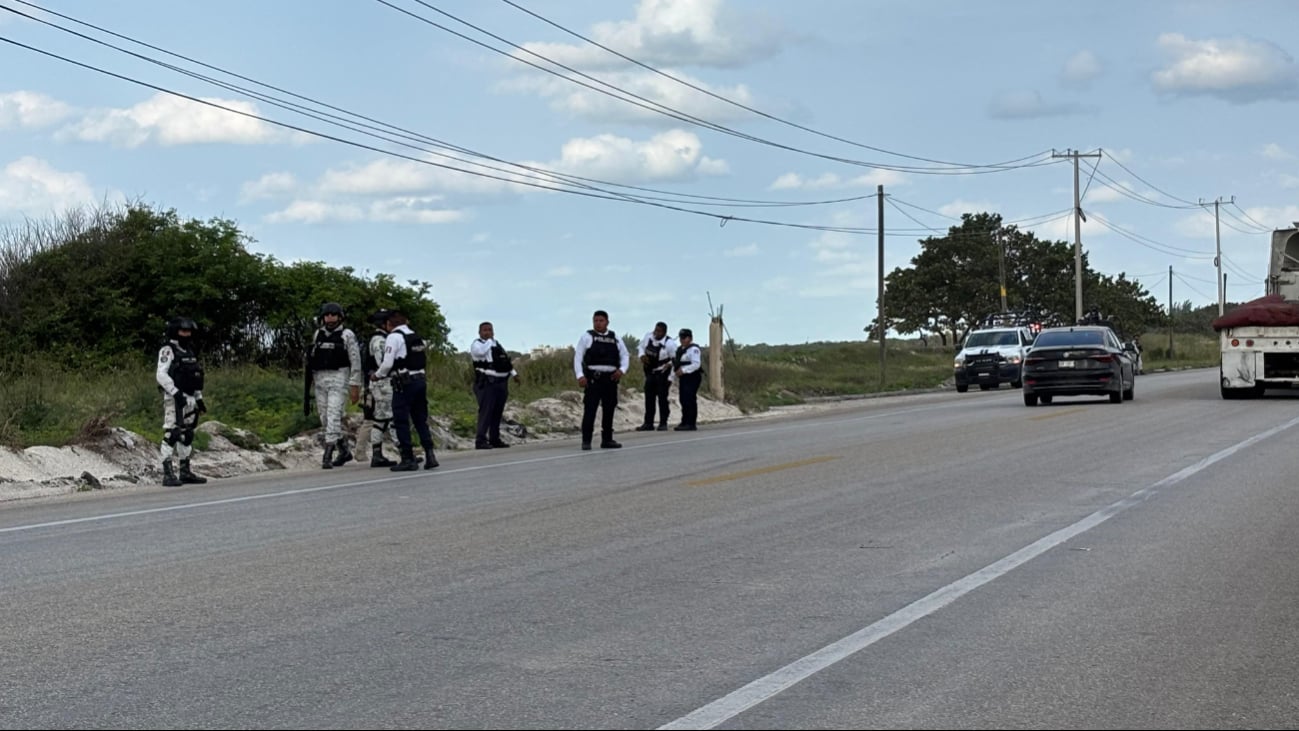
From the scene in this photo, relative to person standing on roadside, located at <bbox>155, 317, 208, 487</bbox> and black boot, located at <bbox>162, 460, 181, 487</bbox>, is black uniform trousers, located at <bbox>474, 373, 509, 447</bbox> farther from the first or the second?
black boot, located at <bbox>162, 460, 181, 487</bbox>

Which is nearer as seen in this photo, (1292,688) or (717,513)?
(1292,688)

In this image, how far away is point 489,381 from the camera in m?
22.4

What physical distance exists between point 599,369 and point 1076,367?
12.4m

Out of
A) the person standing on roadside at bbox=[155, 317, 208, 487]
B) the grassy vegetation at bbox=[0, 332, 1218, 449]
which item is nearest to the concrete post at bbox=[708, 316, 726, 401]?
the grassy vegetation at bbox=[0, 332, 1218, 449]

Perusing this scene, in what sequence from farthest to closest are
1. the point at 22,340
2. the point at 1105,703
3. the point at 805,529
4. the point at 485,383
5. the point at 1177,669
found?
the point at 22,340 < the point at 485,383 < the point at 805,529 < the point at 1177,669 < the point at 1105,703

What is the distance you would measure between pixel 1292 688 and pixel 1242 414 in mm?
19875

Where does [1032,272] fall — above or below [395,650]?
above

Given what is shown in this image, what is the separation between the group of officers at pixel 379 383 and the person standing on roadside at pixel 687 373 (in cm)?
376

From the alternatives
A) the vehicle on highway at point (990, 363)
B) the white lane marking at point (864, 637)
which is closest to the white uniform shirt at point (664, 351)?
the white lane marking at point (864, 637)

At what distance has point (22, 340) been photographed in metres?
32.4

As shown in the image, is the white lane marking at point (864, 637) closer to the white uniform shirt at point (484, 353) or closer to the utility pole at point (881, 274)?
the white uniform shirt at point (484, 353)

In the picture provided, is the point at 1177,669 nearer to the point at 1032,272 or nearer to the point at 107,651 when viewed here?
the point at 107,651

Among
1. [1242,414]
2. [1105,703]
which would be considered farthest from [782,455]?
[1105,703]

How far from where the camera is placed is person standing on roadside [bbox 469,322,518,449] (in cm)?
2214
